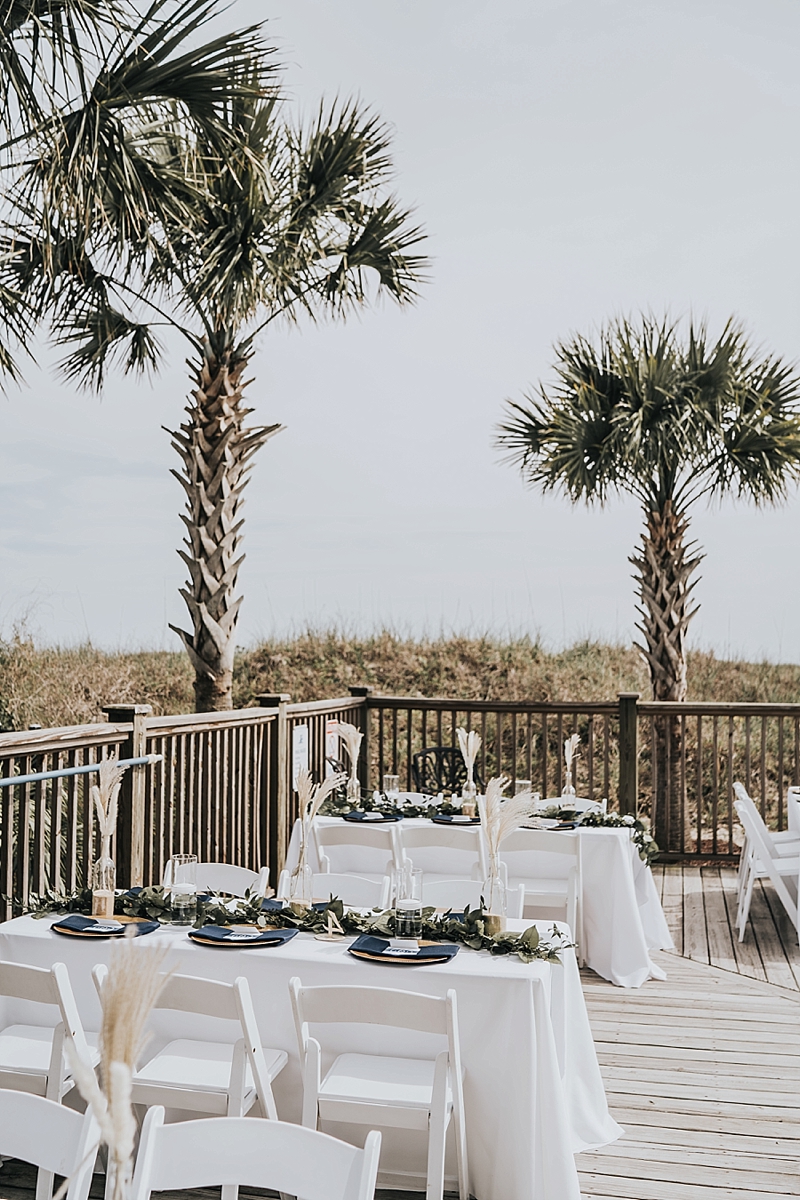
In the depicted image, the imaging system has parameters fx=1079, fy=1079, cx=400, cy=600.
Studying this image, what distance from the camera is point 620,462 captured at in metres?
9.26

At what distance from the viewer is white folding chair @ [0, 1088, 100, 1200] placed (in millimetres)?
1894

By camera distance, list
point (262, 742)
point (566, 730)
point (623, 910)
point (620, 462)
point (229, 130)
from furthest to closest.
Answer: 1. point (566, 730)
2. point (620, 462)
3. point (262, 742)
4. point (623, 910)
5. point (229, 130)

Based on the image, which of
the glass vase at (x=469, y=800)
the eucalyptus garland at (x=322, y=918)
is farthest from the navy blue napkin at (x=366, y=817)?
the eucalyptus garland at (x=322, y=918)

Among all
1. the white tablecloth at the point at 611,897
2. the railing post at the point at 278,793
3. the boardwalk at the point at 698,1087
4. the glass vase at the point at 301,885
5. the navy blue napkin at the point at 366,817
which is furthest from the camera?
the railing post at the point at 278,793

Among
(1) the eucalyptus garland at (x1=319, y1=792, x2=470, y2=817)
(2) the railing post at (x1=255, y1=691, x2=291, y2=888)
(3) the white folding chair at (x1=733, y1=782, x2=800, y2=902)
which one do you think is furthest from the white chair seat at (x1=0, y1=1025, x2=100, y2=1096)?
(3) the white folding chair at (x1=733, y1=782, x2=800, y2=902)

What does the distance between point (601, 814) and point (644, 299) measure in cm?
1561

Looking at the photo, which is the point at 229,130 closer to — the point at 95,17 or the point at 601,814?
the point at 95,17

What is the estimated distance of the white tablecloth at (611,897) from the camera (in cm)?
548

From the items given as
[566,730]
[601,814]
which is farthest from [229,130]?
[566,730]

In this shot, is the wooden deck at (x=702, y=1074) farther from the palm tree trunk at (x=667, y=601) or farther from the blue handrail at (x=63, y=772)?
the palm tree trunk at (x=667, y=601)

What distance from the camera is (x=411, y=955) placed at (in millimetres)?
3301

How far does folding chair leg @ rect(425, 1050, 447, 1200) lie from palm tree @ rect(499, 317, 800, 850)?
20.1 feet

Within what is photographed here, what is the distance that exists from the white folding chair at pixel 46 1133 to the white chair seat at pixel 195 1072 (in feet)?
3.28

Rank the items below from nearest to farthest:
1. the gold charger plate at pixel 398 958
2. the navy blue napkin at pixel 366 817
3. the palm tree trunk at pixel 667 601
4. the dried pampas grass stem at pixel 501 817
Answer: the gold charger plate at pixel 398 958, the dried pampas grass stem at pixel 501 817, the navy blue napkin at pixel 366 817, the palm tree trunk at pixel 667 601
